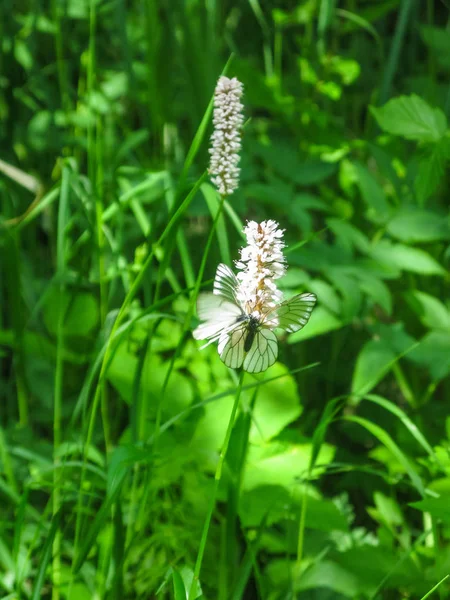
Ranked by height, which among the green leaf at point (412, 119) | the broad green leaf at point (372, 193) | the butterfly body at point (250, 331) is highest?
the green leaf at point (412, 119)

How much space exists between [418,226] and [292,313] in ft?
2.62

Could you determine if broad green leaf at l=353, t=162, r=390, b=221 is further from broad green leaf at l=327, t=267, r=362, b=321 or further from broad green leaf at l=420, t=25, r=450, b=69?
broad green leaf at l=420, t=25, r=450, b=69

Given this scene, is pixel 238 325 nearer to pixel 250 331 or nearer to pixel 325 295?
pixel 250 331

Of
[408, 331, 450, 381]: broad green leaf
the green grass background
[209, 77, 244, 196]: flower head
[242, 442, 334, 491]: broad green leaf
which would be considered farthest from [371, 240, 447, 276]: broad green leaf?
[209, 77, 244, 196]: flower head

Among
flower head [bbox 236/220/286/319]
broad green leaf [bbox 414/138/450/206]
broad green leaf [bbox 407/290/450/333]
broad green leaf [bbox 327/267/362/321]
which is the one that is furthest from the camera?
broad green leaf [bbox 407/290/450/333]

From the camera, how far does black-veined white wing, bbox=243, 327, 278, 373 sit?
52 cm

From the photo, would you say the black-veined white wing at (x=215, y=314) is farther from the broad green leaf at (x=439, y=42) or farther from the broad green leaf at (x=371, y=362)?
the broad green leaf at (x=439, y=42)

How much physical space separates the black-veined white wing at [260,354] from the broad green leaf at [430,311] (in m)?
0.75

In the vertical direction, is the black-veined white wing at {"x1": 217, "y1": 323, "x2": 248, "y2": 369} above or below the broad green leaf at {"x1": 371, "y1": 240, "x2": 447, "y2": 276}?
below

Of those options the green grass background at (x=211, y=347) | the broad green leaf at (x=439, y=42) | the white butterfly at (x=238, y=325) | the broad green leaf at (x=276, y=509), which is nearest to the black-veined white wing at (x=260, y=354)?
the white butterfly at (x=238, y=325)

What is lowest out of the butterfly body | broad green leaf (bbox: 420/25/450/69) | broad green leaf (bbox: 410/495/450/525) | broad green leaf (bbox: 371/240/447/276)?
broad green leaf (bbox: 410/495/450/525)

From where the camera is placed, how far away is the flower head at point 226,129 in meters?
0.57

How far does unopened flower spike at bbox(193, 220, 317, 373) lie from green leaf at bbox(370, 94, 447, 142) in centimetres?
61

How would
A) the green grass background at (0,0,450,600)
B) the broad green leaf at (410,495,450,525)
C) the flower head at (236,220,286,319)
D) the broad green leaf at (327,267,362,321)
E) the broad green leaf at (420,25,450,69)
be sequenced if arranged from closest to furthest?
the flower head at (236,220,286,319) → the broad green leaf at (410,495,450,525) → the green grass background at (0,0,450,600) → the broad green leaf at (327,267,362,321) → the broad green leaf at (420,25,450,69)
